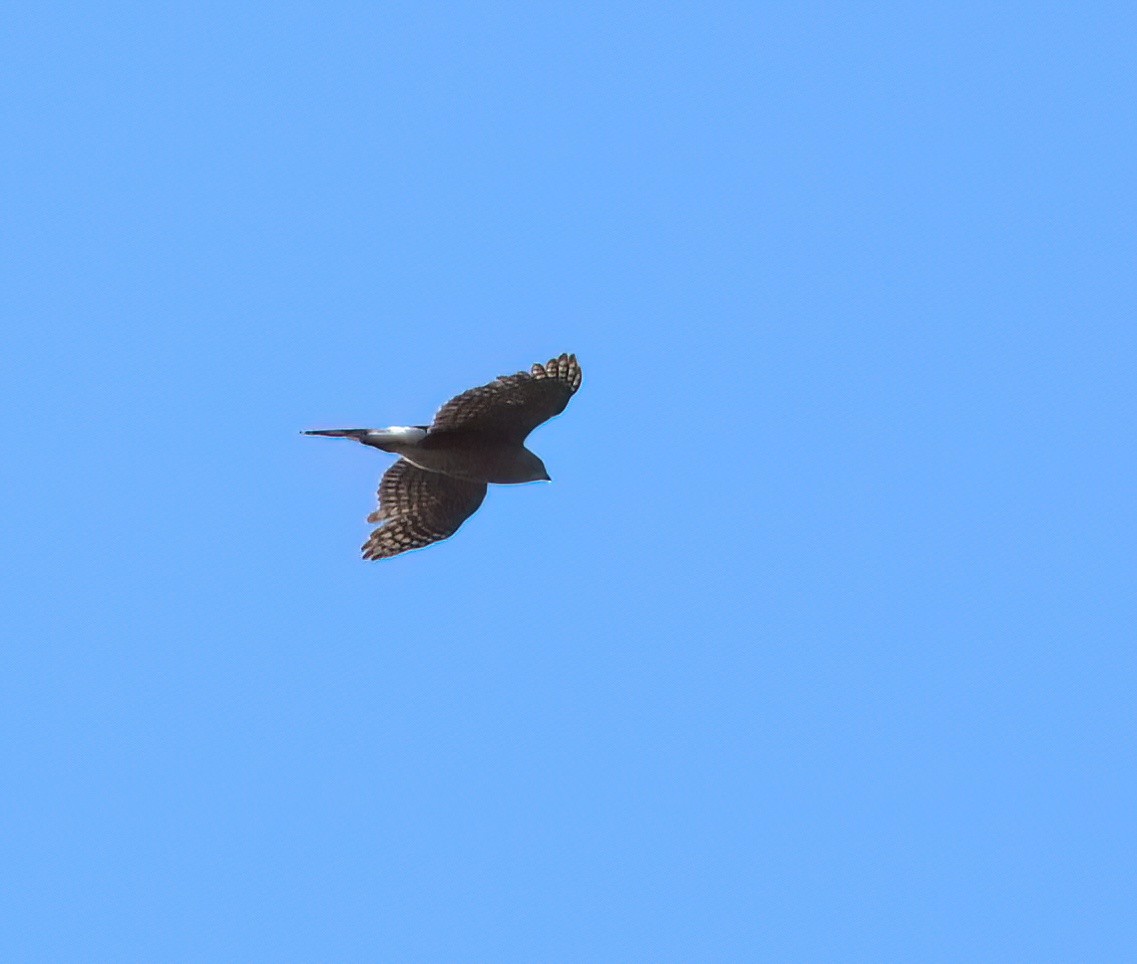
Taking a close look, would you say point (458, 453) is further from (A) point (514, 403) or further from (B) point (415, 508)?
(B) point (415, 508)

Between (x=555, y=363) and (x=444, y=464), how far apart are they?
236 centimetres

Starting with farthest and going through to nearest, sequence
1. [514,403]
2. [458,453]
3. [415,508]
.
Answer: [415,508]
[458,453]
[514,403]

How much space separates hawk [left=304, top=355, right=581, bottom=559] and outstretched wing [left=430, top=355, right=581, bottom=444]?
11 mm

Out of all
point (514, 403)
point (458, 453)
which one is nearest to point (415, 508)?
point (458, 453)

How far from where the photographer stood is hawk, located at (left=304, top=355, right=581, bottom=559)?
1947 cm

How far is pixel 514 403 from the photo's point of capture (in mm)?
19656

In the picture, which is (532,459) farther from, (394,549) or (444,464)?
(394,549)

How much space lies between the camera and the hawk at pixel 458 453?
1947 cm

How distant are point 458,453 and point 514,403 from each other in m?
1.32

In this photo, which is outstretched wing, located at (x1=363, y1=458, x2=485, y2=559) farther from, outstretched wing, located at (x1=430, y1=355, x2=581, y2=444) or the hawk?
outstretched wing, located at (x1=430, y1=355, x2=581, y2=444)

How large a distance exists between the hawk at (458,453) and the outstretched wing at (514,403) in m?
0.01

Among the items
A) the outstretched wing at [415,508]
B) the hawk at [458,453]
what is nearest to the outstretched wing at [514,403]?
the hawk at [458,453]

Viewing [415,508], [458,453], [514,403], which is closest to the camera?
[514,403]

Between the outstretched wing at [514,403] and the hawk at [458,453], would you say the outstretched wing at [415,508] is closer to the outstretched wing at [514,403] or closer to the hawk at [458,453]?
the hawk at [458,453]
